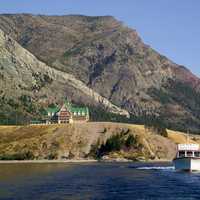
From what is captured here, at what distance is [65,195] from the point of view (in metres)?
118

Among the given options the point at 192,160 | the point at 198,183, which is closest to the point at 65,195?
the point at 198,183

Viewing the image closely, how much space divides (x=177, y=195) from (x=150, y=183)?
28.3 m

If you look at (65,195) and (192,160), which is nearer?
(65,195)

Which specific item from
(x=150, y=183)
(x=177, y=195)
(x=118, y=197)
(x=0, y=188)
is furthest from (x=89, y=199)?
(x=150, y=183)

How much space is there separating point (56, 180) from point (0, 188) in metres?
30.1

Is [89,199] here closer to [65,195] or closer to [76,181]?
[65,195]

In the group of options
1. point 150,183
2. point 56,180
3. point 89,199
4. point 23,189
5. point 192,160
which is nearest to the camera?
point 89,199

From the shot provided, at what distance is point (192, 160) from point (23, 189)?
82267 millimetres

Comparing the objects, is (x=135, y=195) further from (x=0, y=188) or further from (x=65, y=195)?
(x=0, y=188)

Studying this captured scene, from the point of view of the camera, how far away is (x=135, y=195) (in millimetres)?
118625

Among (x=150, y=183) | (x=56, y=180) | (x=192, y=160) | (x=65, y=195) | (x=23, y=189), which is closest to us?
(x=65, y=195)

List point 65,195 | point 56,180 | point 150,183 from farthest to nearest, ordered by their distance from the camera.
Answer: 1. point 56,180
2. point 150,183
3. point 65,195

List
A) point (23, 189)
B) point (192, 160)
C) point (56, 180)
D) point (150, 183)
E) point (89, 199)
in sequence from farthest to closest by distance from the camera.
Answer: point (192, 160) → point (56, 180) → point (150, 183) → point (23, 189) → point (89, 199)

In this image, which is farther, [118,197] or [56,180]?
[56,180]
